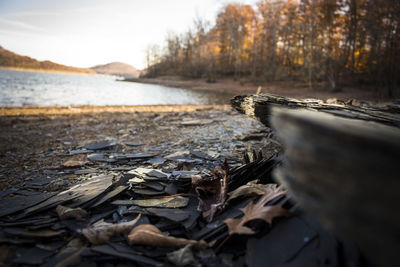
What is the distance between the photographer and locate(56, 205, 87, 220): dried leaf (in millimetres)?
1545

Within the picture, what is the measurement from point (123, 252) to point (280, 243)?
0.94m

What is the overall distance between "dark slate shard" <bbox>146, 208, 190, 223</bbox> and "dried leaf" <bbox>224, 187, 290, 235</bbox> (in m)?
0.38

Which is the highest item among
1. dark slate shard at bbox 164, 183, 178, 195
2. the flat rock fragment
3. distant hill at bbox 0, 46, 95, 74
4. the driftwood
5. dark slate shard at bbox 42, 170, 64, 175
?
distant hill at bbox 0, 46, 95, 74

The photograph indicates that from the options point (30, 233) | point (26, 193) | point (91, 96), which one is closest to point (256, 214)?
point (30, 233)

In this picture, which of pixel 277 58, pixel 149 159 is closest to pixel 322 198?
pixel 149 159

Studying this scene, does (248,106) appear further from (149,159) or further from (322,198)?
(149,159)

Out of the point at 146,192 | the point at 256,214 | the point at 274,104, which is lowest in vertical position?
the point at 146,192

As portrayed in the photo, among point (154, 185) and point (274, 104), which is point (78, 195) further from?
point (274, 104)

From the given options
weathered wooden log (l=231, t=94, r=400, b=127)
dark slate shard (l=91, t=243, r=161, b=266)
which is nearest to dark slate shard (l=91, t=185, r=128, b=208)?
dark slate shard (l=91, t=243, r=161, b=266)

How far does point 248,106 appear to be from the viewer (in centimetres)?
202

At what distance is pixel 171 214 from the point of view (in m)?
1.55

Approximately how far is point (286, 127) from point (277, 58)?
1365 inches

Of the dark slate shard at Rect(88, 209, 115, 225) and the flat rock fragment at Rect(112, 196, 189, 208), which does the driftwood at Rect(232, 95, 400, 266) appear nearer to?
the flat rock fragment at Rect(112, 196, 189, 208)

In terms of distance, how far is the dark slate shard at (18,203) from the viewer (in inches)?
64.7
